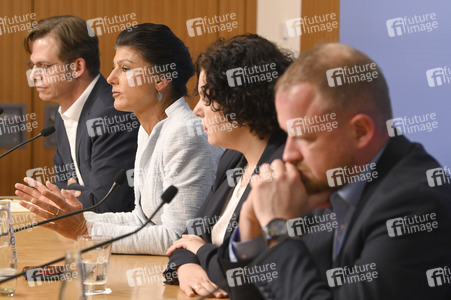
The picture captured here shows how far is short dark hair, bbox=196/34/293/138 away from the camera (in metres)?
2.15

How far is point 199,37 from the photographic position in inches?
191

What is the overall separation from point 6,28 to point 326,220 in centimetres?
341

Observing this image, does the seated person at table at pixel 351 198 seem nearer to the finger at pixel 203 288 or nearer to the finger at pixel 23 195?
the finger at pixel 203 288

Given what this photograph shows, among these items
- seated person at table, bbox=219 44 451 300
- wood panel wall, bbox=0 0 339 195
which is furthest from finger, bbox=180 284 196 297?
wood panel wall, bbox=0 0 339 195

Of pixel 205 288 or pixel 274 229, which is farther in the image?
pixel 205 288

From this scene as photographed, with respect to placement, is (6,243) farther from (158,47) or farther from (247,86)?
(158,47)

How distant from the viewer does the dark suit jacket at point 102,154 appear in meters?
2.94

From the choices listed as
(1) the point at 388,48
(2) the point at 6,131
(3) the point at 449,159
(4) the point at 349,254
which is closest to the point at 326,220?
→ (4) the point at 349,254

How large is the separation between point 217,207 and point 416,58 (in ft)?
5.22

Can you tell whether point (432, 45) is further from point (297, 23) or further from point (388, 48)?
point (297, 23)

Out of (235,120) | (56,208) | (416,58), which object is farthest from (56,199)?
(416,58)

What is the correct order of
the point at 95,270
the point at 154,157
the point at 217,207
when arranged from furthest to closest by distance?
the point at 154,157
the point at 217,207
the point at 95,270

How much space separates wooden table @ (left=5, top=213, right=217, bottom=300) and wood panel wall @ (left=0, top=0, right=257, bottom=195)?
1889mm

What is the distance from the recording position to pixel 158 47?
275 centimetres
